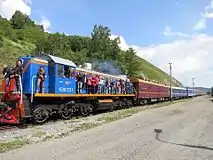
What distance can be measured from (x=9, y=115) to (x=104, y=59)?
85.2 metres

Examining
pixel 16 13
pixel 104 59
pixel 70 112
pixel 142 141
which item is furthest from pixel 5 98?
pixel 16 13

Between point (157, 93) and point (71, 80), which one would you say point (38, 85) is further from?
point (157, 93)

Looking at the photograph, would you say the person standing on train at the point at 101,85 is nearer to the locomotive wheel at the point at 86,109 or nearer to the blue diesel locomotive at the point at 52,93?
the blue diesel locomotive at the point at 52,93

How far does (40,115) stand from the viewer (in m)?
17.6

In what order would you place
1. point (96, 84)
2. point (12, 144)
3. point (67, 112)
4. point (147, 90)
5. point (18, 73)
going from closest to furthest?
1. point (12, 144)
2. point (18, 73)
3. point (67, 112)
4. point (96, 84)
5. point (147, 90)

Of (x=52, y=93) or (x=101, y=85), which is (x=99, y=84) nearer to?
(x=101, y=85)

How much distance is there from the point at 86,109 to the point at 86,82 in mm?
1886

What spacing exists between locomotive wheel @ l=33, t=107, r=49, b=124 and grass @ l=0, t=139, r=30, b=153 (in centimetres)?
528

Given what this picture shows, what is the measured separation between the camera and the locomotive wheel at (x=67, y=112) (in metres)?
20.3

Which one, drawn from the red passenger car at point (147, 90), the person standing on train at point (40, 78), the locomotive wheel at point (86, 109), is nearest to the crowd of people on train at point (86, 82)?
the person standing on train at point (40, 78)

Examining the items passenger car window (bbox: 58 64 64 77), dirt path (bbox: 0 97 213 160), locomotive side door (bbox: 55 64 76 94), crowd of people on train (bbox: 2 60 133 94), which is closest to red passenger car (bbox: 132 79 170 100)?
crowd of people on train (bbox: 2 60 133 94)

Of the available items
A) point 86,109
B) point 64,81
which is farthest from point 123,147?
point 86,109

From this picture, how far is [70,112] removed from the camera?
2097cm

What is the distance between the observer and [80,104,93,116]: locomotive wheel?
2289 centimetres
